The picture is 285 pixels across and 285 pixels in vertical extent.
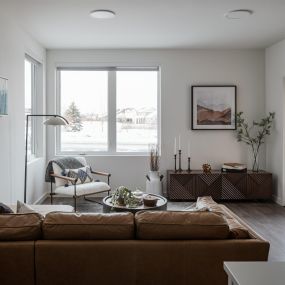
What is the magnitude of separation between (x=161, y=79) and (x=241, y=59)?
1.43m

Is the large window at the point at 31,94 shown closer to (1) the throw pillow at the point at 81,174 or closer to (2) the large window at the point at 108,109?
(2) the large window at the point at 108,109

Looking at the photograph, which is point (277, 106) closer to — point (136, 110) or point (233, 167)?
point (233, 167)

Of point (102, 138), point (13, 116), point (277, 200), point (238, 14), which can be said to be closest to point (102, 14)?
point (238, 14)

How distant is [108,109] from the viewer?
6.31 meters

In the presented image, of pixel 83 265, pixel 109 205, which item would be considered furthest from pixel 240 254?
pixel 109 205

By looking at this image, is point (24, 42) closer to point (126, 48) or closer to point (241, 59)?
point (126, 48)

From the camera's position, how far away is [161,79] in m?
6.19

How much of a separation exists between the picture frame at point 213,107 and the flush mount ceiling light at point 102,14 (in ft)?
7.86

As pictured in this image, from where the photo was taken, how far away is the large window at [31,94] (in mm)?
5453

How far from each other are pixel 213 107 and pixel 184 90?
581mm

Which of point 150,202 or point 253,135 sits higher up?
point 253,135

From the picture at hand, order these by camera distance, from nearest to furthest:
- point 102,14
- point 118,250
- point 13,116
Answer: point 118,250 < point 102,14 < point 13,116

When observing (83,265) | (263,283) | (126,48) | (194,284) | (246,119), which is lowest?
(194,284)

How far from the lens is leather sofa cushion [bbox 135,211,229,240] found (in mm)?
2084
